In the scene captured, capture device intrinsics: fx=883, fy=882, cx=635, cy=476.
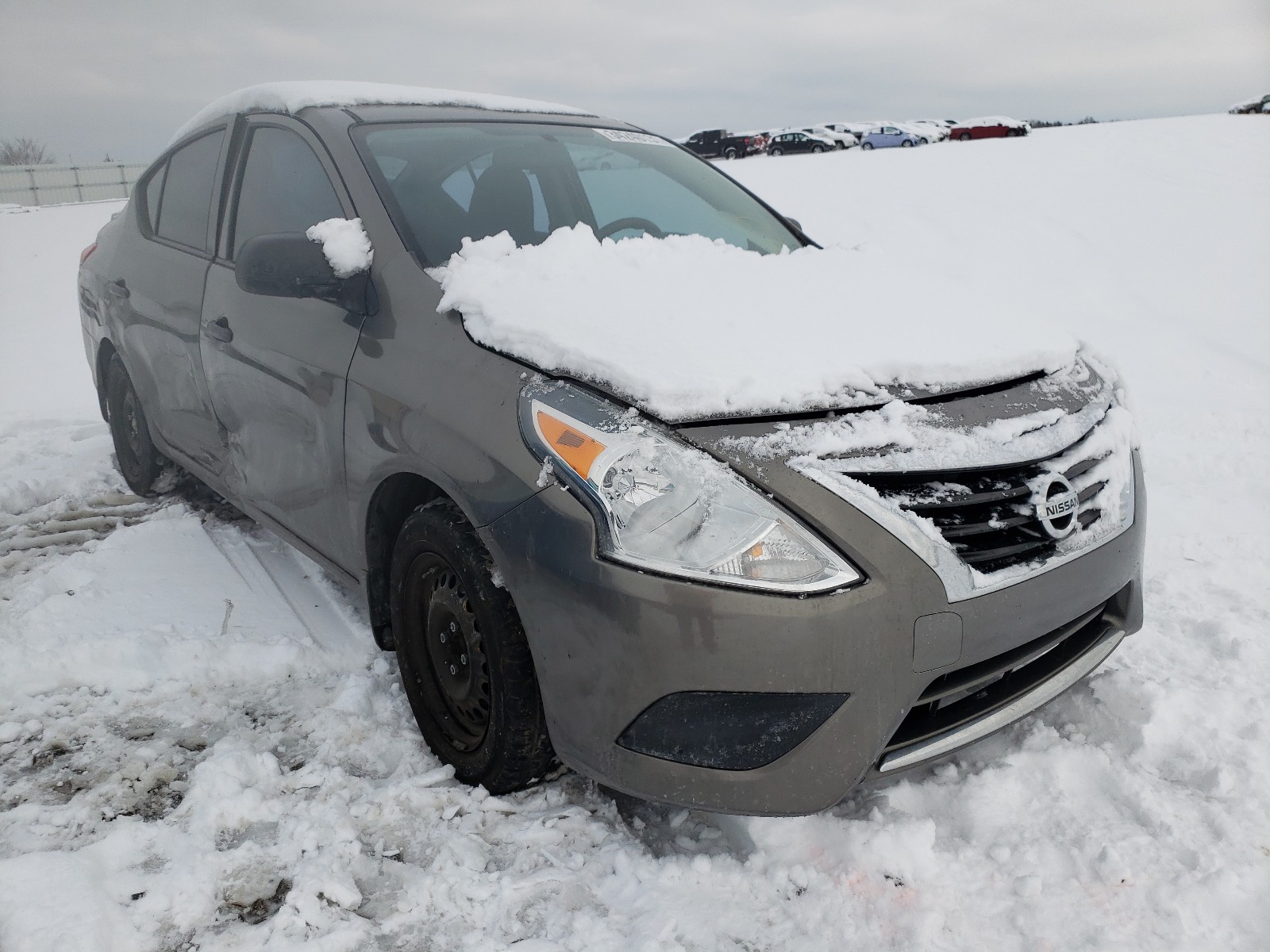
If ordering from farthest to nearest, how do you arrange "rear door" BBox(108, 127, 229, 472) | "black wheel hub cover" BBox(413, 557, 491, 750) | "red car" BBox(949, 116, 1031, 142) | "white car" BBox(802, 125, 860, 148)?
"white car" BBox(802, 125, 860, 148) → "red car" BBox(949, 116, 1031, 142) → "rear door" BBox(108, 127, 229, 472) → "black wheel hub cover" BBox(413, 557, 491, 750)

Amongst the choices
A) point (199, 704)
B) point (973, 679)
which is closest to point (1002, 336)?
point (973, 679)

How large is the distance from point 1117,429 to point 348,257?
6.51 feet

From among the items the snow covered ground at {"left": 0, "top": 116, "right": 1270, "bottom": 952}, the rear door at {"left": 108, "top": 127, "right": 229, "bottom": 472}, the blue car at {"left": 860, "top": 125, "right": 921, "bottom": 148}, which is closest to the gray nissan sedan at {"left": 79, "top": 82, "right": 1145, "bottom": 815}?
the snow covered ground at {"left": 0, "top": 116, "right": 1270, "bottom": 952}

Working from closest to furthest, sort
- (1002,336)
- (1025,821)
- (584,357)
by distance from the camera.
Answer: (584,357) → (1025,821) → (1002,336)

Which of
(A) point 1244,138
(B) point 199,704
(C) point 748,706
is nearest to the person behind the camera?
(C) point 748,706

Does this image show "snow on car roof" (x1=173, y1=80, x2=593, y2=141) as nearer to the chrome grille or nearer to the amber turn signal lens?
the amber turn signal lens

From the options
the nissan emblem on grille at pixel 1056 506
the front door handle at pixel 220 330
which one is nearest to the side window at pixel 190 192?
the front door handle at pixel 220 330

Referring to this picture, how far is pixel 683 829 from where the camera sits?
6.76ft

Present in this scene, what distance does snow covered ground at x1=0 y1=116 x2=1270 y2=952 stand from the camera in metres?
1.78

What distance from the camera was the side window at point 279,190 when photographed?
2.65 meters

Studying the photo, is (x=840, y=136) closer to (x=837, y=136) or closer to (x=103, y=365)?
(x=837, y=136)

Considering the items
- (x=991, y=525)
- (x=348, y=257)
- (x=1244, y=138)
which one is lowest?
(x=991, y=525)

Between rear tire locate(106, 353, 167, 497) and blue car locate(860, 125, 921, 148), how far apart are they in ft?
107

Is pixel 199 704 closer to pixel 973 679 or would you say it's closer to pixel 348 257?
pixel 348 257
